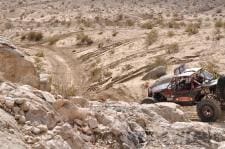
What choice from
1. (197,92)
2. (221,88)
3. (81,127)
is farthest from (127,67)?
(81,127)

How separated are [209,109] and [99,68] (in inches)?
483

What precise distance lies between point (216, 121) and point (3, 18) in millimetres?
42372

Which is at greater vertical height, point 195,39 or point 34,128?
point 34,128

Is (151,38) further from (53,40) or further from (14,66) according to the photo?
(14,66)

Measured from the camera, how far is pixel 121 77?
2433 centimetres

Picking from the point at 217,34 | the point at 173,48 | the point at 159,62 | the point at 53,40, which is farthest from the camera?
the point at 53,40

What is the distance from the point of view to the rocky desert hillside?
28.8ft

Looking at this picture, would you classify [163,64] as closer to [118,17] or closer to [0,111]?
[0,111]

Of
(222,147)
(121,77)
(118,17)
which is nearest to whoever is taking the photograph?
(222,147)

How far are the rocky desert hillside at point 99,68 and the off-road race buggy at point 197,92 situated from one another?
0.51 meters

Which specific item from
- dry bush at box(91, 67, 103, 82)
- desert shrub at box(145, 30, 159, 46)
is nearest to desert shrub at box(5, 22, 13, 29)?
desert shrub at box(145, 30, 159, 46)

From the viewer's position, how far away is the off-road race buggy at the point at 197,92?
15.6 metres

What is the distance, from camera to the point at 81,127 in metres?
9.34

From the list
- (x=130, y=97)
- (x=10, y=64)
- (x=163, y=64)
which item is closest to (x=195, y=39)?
(x=163, y=64)
